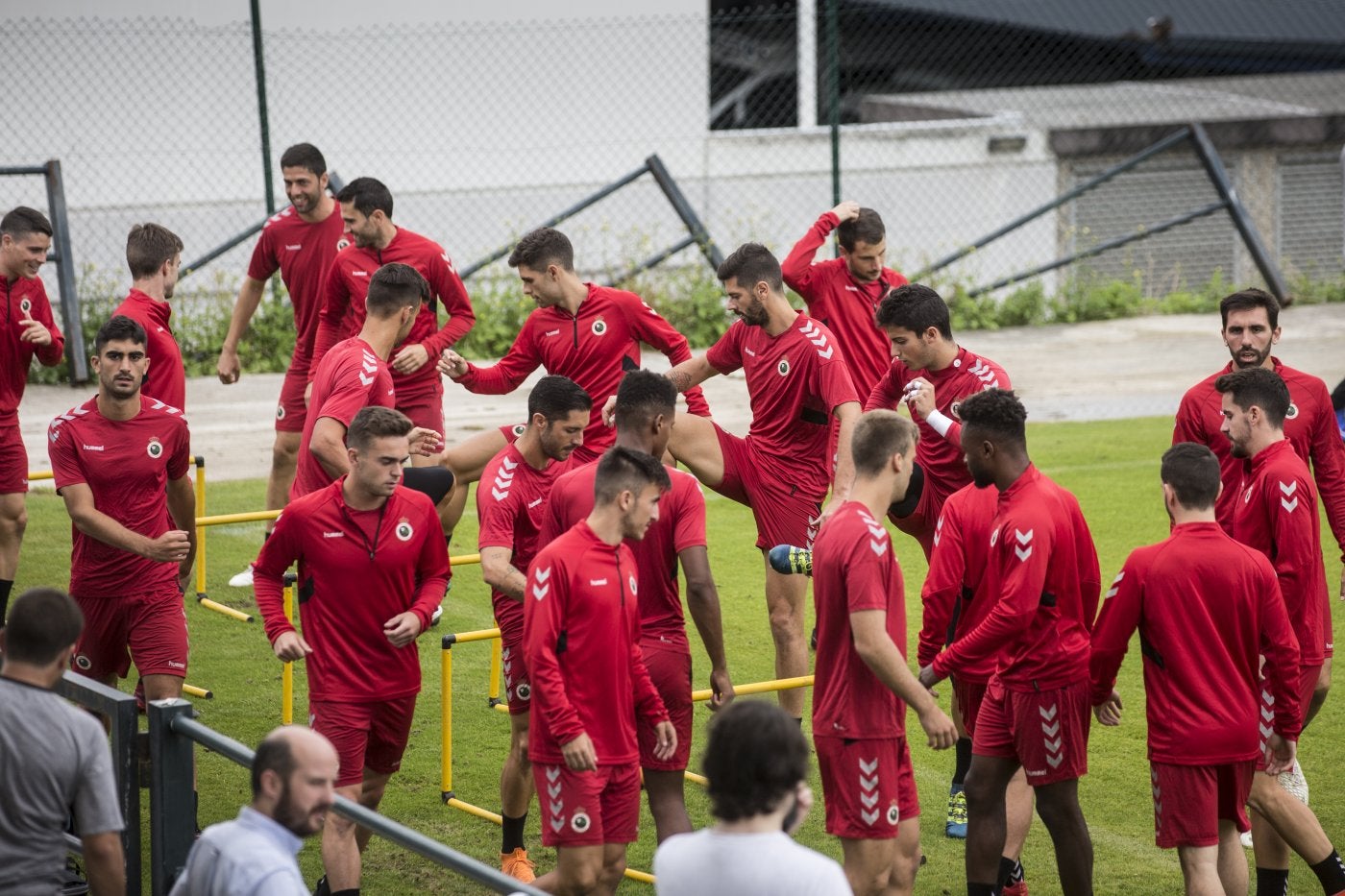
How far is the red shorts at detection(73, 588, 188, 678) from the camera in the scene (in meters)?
7.30

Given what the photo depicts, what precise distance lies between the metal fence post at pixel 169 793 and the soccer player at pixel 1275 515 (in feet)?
12.8

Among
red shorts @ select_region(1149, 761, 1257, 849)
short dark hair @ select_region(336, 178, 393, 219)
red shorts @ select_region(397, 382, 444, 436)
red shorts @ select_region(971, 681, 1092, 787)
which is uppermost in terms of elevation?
short dark hair @ select_region(336, 178, 393, 219)

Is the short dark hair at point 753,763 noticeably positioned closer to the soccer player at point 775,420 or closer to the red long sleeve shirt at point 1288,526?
the red long sleeve shirt at point 1288,526

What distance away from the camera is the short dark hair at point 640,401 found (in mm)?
6520

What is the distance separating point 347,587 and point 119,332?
1.89 metres

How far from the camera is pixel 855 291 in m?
10.1

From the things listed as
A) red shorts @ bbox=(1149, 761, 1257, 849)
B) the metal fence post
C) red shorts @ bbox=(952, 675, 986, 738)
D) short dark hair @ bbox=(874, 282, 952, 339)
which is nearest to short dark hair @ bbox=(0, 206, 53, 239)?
the metal fence post

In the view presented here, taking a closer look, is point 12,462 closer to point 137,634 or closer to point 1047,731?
point 137,634

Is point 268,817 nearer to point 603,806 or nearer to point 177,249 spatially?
point 603,806

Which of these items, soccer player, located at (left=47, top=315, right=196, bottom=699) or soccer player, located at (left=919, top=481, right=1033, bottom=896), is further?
soccer player, located at (left=47, top=315, right=196, bottom=699)

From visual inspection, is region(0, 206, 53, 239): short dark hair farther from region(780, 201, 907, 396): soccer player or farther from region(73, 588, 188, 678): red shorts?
region(780, 201, 907, 396): soccer player

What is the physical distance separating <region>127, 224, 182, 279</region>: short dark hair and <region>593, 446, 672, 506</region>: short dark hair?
14.1 feet

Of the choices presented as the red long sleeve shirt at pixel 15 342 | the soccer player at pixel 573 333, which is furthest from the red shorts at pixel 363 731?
the red long sleeve shirt at pixel 15 342

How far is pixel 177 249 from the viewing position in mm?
9234
